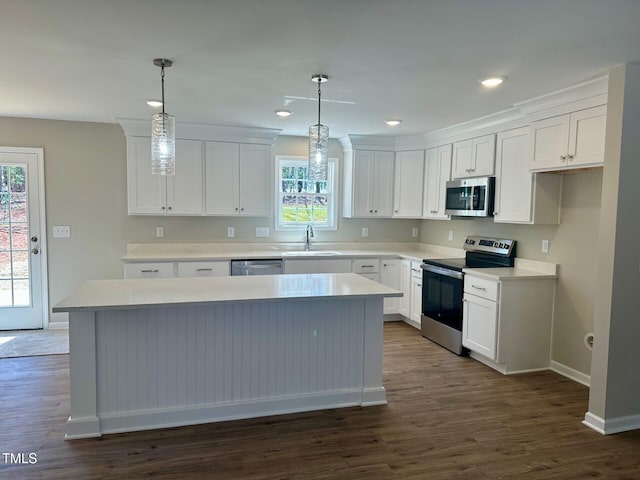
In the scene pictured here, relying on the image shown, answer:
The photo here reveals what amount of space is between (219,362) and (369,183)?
11.1 ft

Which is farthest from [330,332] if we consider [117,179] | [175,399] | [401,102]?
[117,179]

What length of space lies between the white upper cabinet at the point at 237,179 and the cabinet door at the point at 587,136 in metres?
3.20

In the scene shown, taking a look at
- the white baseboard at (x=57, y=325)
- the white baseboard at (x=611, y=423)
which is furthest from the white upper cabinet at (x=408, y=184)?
the white baseboard at (x=57, y=325)

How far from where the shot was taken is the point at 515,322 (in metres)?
Answer: 3.79

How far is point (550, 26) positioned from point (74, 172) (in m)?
4.80

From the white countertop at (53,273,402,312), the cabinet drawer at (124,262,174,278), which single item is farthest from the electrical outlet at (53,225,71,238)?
the white countertop at (53,273,402,312)

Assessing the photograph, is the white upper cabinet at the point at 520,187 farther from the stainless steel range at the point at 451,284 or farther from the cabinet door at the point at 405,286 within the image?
the cabinet door at the point at 405,286

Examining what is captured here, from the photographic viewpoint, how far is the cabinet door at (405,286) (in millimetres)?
5242

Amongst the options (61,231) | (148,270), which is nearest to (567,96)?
(148,270)

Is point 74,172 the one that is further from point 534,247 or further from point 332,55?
point 534,247

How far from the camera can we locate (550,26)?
2.18 metres

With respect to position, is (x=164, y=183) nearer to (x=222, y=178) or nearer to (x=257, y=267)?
(x=222, y=178)

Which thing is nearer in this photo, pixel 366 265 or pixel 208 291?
pixel 208 291

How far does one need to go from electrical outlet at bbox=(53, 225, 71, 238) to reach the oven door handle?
159 inches
